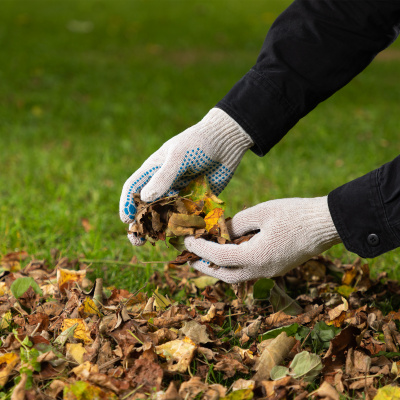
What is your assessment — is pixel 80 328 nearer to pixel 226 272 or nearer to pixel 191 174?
pixel 226 272

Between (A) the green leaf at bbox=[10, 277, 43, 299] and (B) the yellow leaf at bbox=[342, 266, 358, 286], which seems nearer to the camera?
(A) the green leaf at bbox=[10, 277, 43, 299]

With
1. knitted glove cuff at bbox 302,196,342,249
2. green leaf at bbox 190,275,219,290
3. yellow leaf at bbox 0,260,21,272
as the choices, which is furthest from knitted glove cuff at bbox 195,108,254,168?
yellow leaf at bbox 0,260,21,272

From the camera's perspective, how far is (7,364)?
1870mm

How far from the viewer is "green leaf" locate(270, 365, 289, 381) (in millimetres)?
1861

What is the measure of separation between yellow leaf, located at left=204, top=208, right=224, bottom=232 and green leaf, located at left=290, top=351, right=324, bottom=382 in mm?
629

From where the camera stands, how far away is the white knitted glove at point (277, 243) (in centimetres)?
213

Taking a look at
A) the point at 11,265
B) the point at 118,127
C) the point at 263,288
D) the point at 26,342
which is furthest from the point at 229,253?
the point at 118,127

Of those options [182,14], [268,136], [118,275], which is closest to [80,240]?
[118,275]

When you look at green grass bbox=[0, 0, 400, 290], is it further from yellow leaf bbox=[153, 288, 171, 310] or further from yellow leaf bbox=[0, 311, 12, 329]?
yellow leaf bbox=[0, 311, 12, 329]

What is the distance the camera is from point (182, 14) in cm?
1330

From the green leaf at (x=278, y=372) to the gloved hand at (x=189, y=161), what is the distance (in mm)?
800

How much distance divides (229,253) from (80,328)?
25.0 inches

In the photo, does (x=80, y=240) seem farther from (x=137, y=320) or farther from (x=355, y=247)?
(x=355, y=247)

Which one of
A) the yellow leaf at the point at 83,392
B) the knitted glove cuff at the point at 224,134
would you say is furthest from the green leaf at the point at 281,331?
the knitted glove cuff at the point at 224,134
